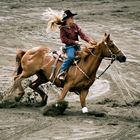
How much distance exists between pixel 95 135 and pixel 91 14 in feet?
65.7

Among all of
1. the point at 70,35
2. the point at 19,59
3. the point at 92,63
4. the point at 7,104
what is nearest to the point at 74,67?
the point at 92,63

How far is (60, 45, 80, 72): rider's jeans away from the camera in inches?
608

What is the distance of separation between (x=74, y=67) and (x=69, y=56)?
314 mm

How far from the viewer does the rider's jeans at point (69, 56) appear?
1545cm

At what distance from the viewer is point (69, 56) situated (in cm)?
1543

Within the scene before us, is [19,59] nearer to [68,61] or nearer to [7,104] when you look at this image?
[7,104]

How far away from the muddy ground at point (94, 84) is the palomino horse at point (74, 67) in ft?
1.95

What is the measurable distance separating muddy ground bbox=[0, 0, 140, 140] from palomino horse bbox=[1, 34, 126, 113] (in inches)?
23.5

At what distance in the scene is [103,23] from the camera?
30.7m

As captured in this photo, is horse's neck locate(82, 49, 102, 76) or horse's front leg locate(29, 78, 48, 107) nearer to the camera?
horse's neck locate(82, 49, 102, 76)

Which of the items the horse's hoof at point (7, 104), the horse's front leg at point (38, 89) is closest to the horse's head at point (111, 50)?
the horse's front leg at point (38, 89)

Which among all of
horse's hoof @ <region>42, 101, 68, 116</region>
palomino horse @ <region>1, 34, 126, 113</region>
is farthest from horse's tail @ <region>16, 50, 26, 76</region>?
horse's hoof @ <region>42, 101, 68, 116</region>

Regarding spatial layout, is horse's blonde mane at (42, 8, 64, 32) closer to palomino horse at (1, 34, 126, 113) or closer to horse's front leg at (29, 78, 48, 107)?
palomino horse at (1, 34, 126, 113)

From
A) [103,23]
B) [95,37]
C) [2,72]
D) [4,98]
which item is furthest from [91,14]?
[4,98]
